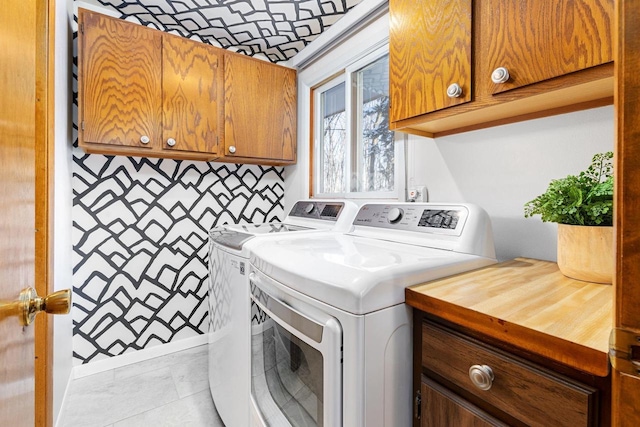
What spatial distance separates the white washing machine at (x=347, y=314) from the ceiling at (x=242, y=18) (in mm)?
1538

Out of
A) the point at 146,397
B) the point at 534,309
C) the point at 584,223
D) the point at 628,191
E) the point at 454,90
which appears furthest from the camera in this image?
the point at 146,397

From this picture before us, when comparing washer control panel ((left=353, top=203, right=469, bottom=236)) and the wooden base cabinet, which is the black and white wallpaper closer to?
washer control panel ((left=353, top=203, right=469, bottom=236))

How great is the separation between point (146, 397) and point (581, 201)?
2306 millimetres

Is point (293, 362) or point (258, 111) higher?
point (258, 111)

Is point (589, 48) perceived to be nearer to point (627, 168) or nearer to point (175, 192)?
point (627, 168)

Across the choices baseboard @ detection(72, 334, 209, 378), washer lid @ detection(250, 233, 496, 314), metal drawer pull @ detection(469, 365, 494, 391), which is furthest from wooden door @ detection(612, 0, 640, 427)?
baseboard @ detection(72, 334, 209, 378)

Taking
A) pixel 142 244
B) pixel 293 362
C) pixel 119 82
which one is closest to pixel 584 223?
pixel 293 362

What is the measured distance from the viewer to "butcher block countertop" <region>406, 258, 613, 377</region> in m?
0.51

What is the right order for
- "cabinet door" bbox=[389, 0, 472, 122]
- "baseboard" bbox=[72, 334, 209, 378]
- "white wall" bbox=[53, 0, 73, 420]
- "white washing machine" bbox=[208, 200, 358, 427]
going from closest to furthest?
"cabinet door" bbox=[389, 0, 472, 122] → "white washing machine" bbox=[208, 200, 358, 427] → "white wall" bbox=[53, 0, 73, 420] → "baseboard" bbox=[72, 334, 209, 378]

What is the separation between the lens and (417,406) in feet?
2.58

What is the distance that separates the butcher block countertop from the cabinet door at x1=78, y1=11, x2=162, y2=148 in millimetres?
1933

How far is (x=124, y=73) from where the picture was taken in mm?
1879

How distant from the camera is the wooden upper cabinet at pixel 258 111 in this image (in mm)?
2271

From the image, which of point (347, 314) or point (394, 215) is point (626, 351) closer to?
point (347, 314)
